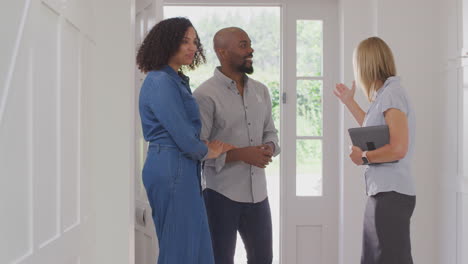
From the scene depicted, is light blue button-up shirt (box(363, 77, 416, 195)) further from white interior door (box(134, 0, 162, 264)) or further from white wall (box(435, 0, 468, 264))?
white interior door (box(134, 0, 162, 264))

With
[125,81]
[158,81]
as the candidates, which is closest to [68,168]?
[158,81]

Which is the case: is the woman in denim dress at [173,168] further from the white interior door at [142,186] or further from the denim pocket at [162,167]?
the white interior door at [142,186]

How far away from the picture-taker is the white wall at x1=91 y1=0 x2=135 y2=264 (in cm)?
238

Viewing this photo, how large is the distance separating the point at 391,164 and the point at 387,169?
1.1 inches

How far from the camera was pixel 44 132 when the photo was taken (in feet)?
5.13

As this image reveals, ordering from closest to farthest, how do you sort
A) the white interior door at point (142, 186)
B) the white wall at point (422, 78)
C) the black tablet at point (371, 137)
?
1. the black tablet at point (371, 137)
2. the white interior door at point (142, 186)
3. the white wall at point (422, 78)

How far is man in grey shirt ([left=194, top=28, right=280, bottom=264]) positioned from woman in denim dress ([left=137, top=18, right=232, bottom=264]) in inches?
17.5

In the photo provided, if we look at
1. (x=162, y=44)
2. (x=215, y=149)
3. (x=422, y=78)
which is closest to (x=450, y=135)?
(x=422, y=78)

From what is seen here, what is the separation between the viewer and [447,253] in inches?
140

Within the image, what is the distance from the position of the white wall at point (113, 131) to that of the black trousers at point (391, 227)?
42.2 inches

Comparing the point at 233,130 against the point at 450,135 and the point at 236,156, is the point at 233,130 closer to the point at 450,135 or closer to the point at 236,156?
the point at 236,156

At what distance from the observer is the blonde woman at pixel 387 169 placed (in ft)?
8.02

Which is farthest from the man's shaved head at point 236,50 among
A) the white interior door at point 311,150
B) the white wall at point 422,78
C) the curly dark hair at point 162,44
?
the white interior door at point 311,150

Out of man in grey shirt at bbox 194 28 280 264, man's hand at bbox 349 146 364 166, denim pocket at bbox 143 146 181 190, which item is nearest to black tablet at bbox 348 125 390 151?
man's hand at bbox 349 146 364 166
